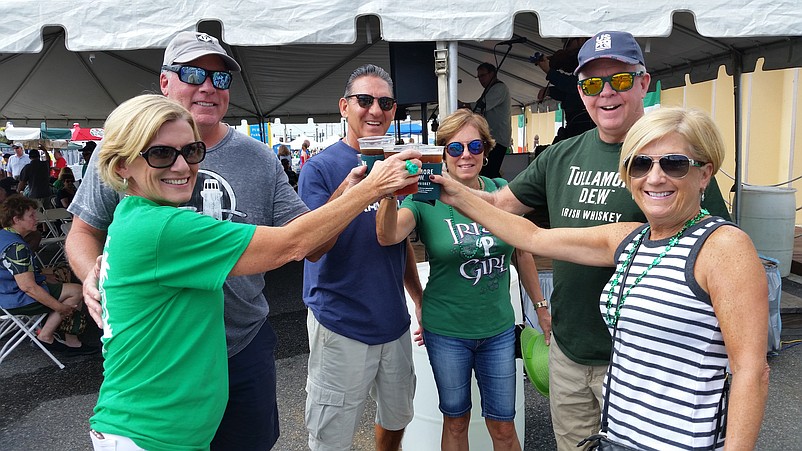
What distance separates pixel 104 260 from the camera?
57.9 inches

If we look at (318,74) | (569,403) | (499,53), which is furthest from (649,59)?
(569,403)

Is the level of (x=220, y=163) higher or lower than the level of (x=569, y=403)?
higher

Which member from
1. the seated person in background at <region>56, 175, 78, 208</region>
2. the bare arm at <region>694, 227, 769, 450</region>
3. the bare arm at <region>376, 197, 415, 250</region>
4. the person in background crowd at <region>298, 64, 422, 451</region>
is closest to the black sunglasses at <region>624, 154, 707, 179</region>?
the bare arm at <region>694, 227, 769, 450</region>

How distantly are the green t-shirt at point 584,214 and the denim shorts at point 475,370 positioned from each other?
1.31 ft

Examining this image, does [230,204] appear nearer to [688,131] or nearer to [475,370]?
[475,370]

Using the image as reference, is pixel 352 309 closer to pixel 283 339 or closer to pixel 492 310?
pixel 492 310

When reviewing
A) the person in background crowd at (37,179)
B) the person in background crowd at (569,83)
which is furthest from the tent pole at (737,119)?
the person in background crowd at (37,179)

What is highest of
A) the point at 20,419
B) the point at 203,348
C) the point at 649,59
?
the point at 649,59

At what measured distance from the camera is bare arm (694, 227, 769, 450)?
1.29m

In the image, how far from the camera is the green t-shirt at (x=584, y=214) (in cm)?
194

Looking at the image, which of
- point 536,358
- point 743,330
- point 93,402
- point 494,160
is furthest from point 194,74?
point 494,160

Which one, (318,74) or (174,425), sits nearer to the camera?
(174,425)

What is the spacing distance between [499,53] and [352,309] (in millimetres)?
6454

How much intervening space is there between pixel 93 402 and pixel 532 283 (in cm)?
338
